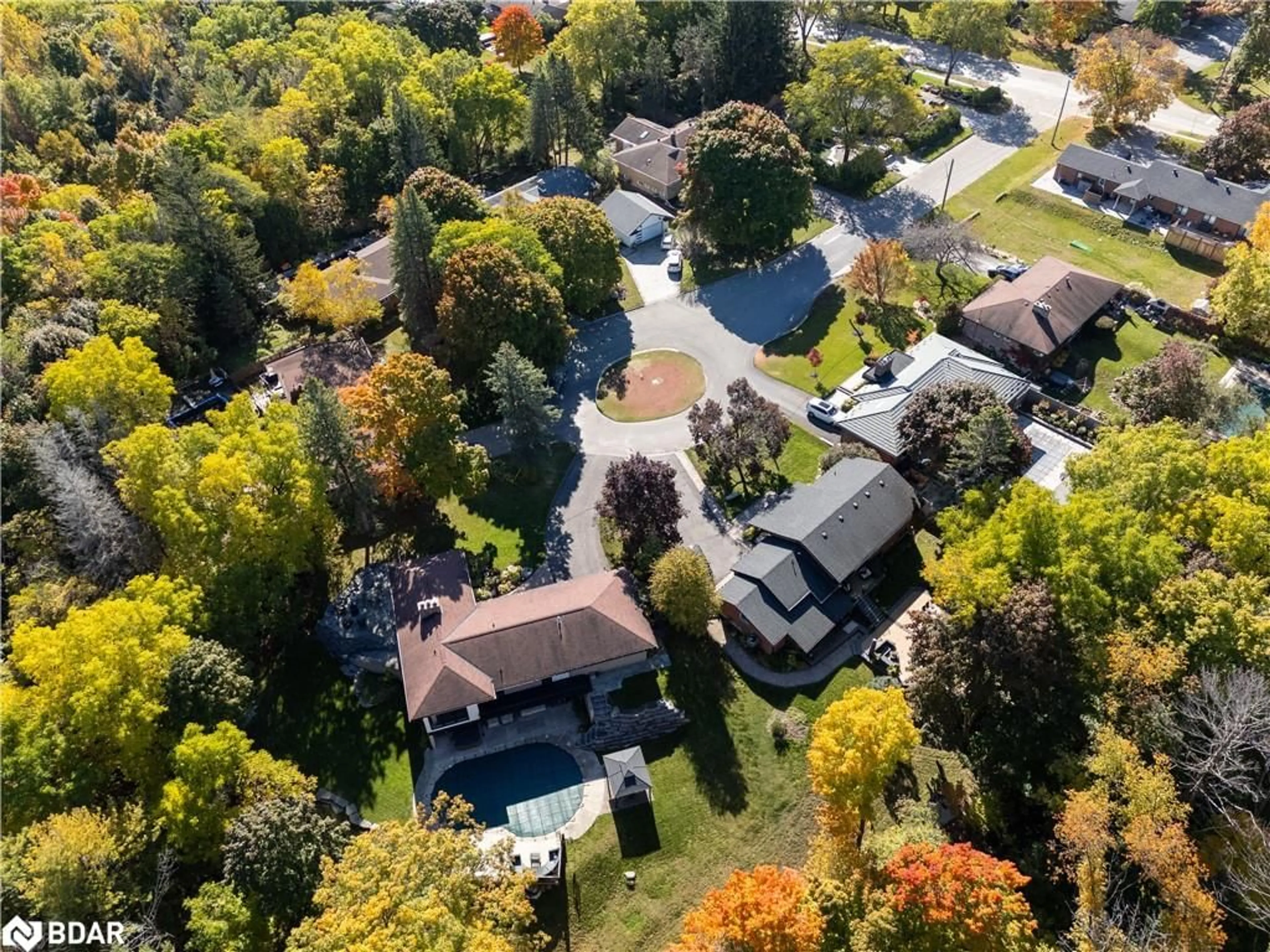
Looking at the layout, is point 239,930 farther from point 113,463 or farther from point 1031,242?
point 1031,242

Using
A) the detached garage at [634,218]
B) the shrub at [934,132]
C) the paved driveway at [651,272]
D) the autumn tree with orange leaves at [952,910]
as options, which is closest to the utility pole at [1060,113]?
the shrub at [934,132]

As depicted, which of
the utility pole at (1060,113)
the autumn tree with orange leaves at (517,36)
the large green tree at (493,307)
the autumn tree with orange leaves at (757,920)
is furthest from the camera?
the autumn tree with orange leaves at (517,36)

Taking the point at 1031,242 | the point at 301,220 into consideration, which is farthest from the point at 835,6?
the point at 301,220

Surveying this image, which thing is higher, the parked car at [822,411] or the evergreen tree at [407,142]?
the evergreen tree at [407,142]

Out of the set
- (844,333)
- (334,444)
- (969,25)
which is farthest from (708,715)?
(969,25)

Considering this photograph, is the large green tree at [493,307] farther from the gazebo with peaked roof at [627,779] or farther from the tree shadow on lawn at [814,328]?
the gazebo with peaked roof at [627,779]

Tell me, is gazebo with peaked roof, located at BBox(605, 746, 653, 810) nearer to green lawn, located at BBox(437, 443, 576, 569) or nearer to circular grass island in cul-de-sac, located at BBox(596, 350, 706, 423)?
green lawn, located at BBox(437, 443, 576, 569)
